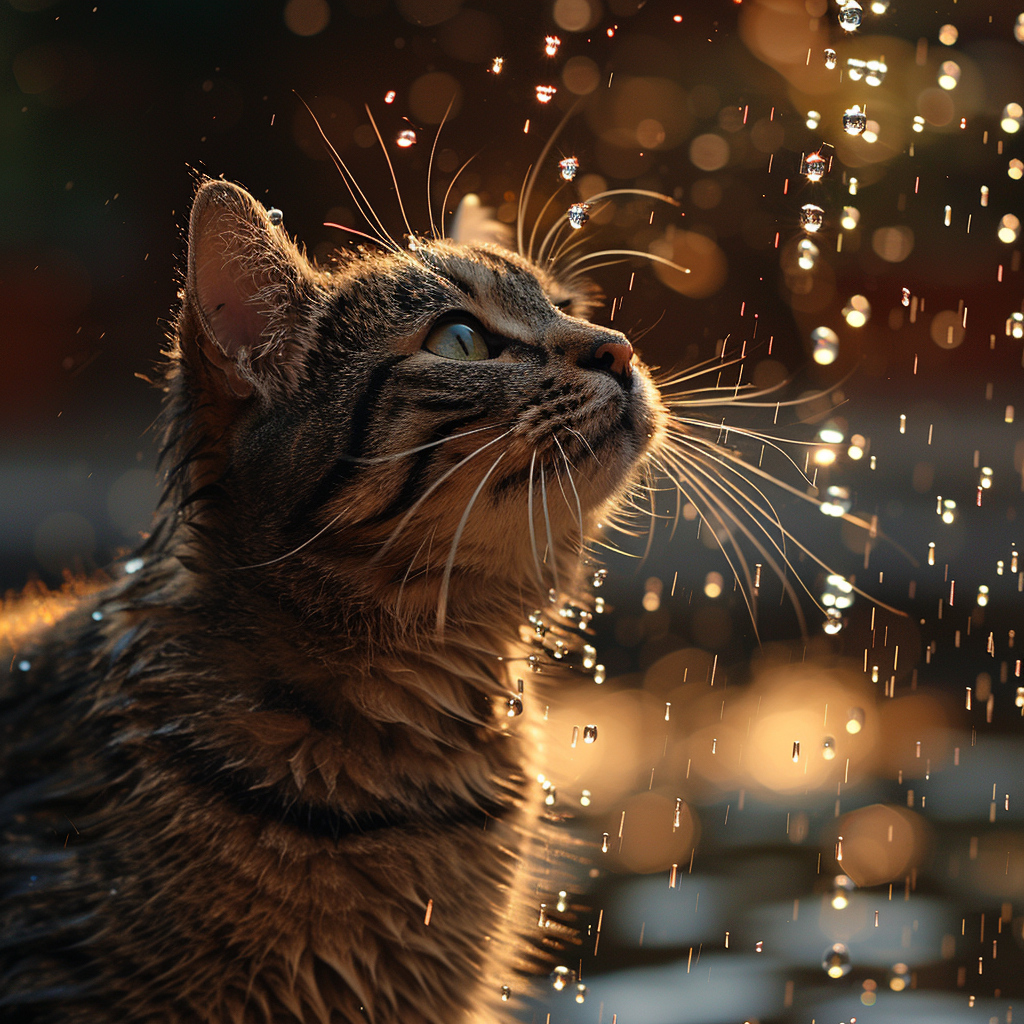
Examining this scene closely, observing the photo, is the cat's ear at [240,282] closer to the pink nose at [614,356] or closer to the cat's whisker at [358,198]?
the cat's whisker at [358,198]

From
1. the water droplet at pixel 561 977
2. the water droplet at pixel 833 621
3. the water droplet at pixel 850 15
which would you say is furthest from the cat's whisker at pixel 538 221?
the water droplet at pixel 833 621

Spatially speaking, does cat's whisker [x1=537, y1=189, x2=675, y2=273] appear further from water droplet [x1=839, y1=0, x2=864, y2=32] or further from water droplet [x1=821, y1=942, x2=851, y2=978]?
water droplet [x1=821, y1=942, x2=851, y2=978]

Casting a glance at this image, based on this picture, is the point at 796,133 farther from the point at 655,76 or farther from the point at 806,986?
the point at 806,986

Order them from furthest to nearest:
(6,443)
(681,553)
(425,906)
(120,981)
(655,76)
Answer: (681,553) < (6,443) < (655,76) < (425,906) < (120,981)

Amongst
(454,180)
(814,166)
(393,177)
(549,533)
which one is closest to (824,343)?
(814,166)

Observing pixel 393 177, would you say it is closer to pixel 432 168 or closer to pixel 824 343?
pixel 432 168

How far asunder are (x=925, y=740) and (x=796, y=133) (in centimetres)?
130

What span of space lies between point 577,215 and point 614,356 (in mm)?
382

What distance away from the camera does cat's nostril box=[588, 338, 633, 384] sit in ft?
2.81

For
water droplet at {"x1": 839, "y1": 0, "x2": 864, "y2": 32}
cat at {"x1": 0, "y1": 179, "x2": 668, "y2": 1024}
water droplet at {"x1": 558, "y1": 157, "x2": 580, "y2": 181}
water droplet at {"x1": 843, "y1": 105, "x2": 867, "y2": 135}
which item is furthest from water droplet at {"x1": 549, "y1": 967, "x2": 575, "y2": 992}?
water droplet at {"x1": 839, "y1": 0, "x2": 864, "y2": 32}

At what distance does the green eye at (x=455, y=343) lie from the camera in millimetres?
867

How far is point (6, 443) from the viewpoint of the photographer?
1861mm

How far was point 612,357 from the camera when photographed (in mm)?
860

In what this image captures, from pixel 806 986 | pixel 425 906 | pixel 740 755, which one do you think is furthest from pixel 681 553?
pixel 425 906
